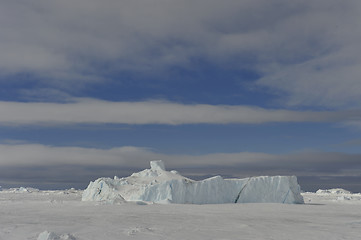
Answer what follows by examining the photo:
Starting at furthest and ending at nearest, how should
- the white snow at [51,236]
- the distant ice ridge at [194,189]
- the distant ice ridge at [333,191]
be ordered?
1. the distant ice ridge at [333,191]
2. the distant ice ridge at [194,189]
3. the white snow at [51,236]

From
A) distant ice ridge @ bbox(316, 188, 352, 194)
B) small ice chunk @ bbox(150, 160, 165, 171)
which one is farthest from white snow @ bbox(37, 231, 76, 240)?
distant ice ridge @ bbox(316, 188, 352, 194)

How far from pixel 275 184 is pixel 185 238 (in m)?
21.6

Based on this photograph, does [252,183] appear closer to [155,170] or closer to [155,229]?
[155,170]

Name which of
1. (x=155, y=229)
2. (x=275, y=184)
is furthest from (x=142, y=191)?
(x=155, y=229)

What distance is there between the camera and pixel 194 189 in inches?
1196

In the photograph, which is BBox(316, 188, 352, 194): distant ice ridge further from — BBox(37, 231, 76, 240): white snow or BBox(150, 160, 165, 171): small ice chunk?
BBox(37, 231, 76, 240): white snow

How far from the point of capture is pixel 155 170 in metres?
34.8

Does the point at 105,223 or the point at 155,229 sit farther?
the point at 105,223

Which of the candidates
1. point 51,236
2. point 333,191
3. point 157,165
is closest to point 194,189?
point 157,165

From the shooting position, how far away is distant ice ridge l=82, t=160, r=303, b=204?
3002 cm

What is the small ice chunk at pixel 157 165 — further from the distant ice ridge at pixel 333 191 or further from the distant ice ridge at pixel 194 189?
the distant ice ridge at pixel 333 191

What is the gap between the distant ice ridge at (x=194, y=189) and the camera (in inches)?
1182

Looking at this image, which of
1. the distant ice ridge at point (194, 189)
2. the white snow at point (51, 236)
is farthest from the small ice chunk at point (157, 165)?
the white snow at point (51, 236)

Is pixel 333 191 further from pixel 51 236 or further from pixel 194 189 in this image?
pixel 51 236
